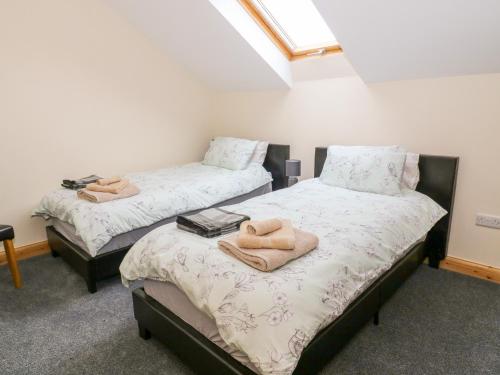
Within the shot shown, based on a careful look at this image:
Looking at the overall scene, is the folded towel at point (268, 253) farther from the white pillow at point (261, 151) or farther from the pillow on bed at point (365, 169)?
the white pillow at point (261, 151)

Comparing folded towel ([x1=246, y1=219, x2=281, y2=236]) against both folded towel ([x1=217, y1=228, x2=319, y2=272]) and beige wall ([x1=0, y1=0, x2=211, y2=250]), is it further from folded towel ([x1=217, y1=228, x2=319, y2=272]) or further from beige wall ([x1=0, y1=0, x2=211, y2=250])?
beige wall ([x1=0, y1=0, x2=211, y2=250])

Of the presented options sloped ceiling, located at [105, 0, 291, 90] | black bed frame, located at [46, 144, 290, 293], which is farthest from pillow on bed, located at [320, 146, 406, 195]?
black bed frame, located at [46, 144, 290, 293]

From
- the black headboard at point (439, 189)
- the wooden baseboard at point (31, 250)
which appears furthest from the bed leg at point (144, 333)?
the black headboard at point (439, 189)

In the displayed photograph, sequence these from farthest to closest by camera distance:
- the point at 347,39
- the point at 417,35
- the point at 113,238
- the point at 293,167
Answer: the point at 293,167, the point at 347,39, the point at 113,238, the point at 417,35

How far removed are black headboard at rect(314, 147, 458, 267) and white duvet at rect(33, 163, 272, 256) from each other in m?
1.51

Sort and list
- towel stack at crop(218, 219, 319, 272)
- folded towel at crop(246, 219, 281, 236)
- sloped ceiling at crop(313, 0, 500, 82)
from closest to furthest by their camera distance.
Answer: towel stack at crop(218, 219, 319, 272)
folded towel at crop(246, 219, 281, 236)
sloped ceiling at crop(313, 0, 500, 82)

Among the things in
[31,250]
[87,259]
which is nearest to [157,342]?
[87,259]

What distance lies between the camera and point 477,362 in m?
1.67

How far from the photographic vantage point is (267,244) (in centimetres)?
146

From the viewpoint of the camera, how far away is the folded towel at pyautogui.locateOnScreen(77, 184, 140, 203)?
2.44m

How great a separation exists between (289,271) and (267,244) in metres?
0.15

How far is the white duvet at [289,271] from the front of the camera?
3.85ft

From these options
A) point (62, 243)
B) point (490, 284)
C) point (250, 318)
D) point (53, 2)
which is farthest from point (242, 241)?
point (53, 2)

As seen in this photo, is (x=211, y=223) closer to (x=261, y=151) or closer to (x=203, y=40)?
(x=261, y=151)
